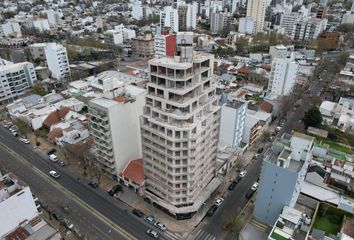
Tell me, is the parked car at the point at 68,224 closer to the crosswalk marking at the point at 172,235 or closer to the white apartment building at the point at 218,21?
the crosswalk marking at the point at 172,235

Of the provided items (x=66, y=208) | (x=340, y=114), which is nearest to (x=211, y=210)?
(x=66, y=208)

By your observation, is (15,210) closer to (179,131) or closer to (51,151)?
(51,151)

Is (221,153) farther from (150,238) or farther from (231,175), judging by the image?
(150,238)

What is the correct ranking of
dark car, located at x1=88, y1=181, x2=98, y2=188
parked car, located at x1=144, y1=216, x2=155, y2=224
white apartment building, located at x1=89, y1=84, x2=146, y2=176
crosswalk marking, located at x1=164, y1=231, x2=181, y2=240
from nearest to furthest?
1. crosswalk marking, located at x1=164, y1=231, x2=181, y2=240
2. parked car, located at x1=144, y1=216, x2=155, y2=224
3. white apartment building, located at x1=89, y1=84, x2=146, y2=176
4. dark car, located at x1=88, y1=181, x2=98, y2=188

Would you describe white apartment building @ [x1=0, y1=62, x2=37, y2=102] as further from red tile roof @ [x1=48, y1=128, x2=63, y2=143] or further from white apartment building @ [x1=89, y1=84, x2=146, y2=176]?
white apartment building @ [x1=89, y1=84, x2=146, y2=176]

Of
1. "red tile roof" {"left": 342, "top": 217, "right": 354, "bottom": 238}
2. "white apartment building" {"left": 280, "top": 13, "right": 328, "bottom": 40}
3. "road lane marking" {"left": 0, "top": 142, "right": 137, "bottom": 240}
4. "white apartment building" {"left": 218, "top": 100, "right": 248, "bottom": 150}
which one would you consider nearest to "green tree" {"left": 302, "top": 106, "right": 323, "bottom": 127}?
"white apartment building" {"left": 218, "top": 100, "right": 248, "bottom": 150}

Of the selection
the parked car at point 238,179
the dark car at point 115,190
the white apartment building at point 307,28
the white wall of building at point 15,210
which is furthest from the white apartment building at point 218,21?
the white wall of building at point 15,210
